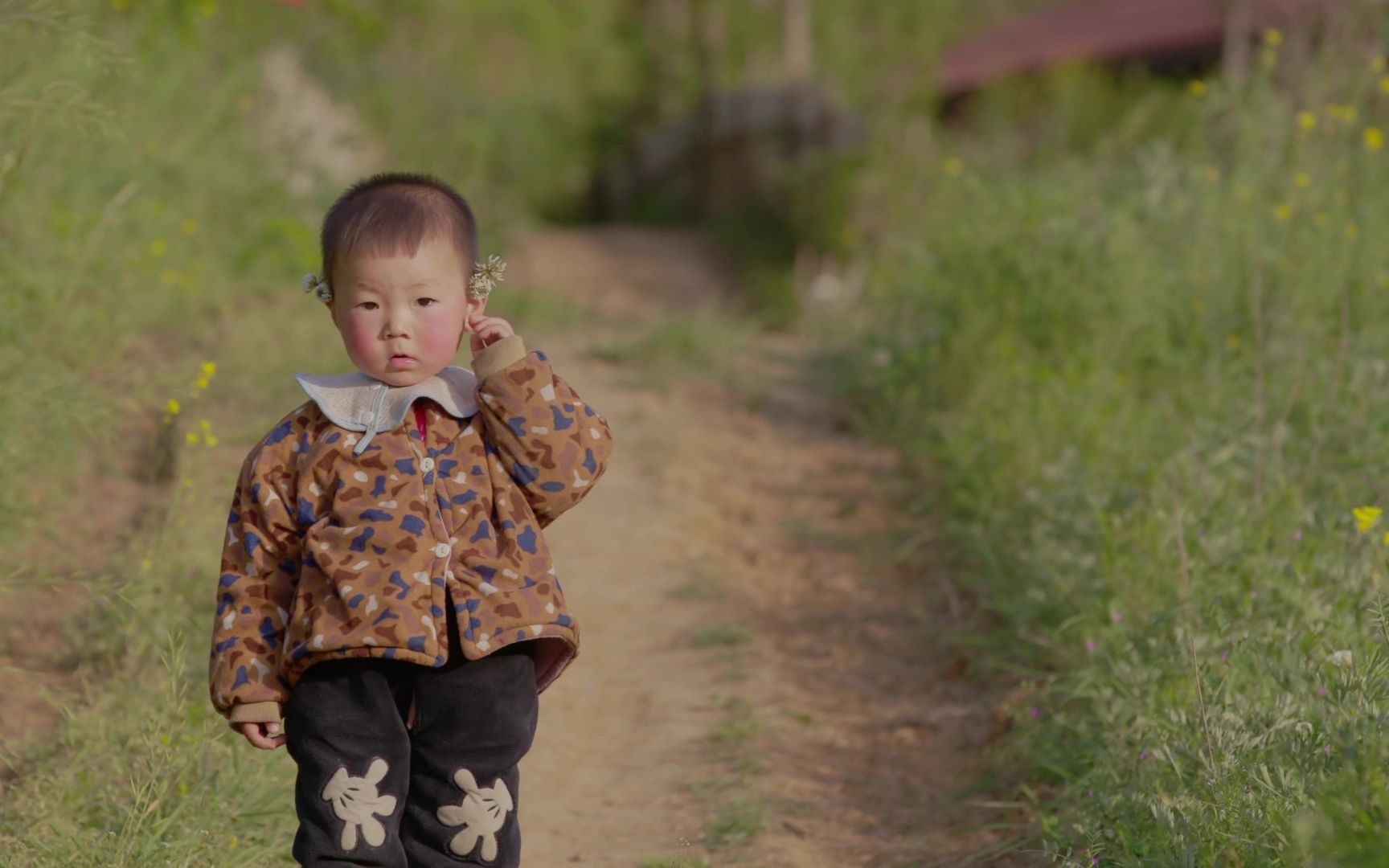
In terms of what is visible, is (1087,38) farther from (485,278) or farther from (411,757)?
(411,757)

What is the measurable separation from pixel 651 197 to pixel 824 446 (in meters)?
10.6

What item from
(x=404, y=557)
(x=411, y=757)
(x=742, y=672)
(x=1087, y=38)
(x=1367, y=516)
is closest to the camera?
(x=404, y=557)

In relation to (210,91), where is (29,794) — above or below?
below

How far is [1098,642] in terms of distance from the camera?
142 inches

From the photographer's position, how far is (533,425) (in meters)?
2.44

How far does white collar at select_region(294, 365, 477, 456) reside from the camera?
2.45 meters

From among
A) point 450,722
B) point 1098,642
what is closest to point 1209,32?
point 1098,642

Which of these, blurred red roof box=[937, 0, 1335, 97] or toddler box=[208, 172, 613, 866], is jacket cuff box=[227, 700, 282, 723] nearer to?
toddler box=[208, 172, 613, 866]

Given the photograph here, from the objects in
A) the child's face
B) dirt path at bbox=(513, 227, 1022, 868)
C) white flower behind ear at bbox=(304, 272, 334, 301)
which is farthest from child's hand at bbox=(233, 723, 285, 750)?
dirt path at bbox=(513, 227, 1022, 868)

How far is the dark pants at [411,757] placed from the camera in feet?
7.84

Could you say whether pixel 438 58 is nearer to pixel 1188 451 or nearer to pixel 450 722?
Answer: pixel 1188 451

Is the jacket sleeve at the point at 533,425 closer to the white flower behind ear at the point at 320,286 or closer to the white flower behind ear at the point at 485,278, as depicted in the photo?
the white flower behind ear at the point at 485,278

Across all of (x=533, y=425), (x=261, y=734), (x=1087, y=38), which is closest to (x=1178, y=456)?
(x=533, y=425)

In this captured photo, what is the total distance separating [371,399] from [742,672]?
2.02 meters
